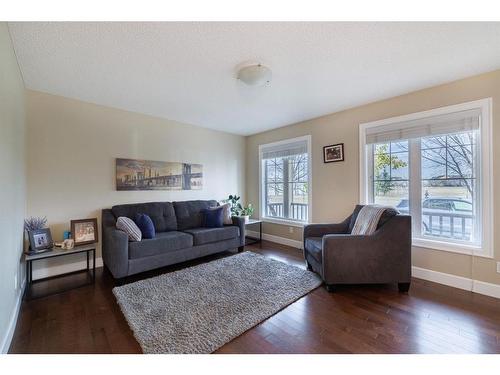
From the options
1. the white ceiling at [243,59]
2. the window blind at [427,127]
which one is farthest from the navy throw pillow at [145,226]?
the window blind at [427,127]

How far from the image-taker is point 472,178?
2447 millimetres

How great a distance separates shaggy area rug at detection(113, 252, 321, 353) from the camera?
1619 mm

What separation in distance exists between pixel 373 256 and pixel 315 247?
2.01ft

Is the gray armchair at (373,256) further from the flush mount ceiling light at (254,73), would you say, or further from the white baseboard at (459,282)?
the flush mount ceiling light at (254,73)

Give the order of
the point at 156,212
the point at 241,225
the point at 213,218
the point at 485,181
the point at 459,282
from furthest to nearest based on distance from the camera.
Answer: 1. the point at 241,225
2. the point at 213,218
3. the point at 156,212
4. the point at 459,282
5. the point at 485,181

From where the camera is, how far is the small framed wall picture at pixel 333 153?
3.48m

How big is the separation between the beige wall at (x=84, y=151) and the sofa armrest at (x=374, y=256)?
2844 millimetres

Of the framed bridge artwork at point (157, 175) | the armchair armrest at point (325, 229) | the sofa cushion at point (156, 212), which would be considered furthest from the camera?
the framed bridge artwork at point (157, 175)

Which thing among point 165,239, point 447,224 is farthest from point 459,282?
point 165,239

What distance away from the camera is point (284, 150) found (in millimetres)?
4367

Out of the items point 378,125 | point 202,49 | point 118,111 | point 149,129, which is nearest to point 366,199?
point 378,125

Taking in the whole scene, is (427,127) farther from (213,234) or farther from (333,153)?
(213,234)
